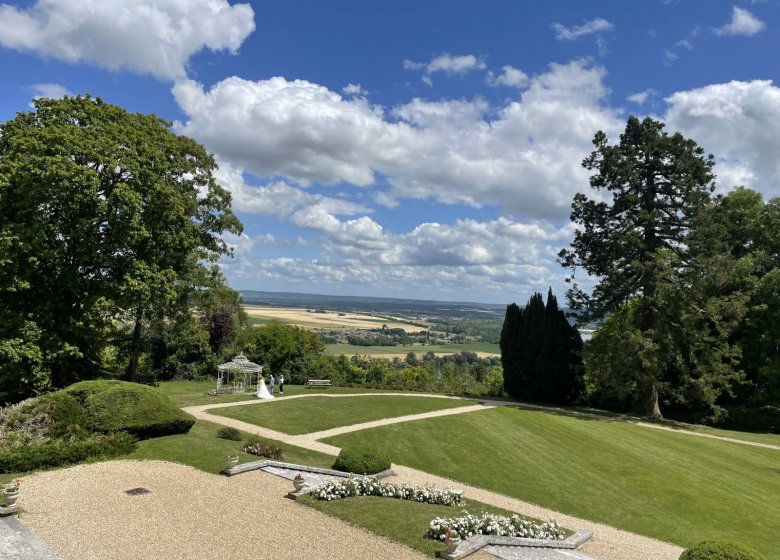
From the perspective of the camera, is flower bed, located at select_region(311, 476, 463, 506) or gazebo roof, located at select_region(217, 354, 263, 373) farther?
gazebo roof, located at select_region(217, 354, 263, 373)

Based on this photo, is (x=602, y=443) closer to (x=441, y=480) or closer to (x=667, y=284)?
(x=441, y=480)

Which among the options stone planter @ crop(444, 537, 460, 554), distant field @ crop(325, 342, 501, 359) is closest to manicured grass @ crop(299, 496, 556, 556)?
stone planter @ crop(444, 537, 460, 554)

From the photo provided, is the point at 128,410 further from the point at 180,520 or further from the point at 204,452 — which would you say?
the point at 180,520

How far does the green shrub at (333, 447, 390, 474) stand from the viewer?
14211mm

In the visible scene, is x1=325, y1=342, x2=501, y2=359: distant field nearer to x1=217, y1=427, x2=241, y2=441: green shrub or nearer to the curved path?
the curved path

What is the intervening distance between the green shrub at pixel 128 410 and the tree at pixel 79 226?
470 centimetres

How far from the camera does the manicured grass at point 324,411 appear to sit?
2084 centimetres

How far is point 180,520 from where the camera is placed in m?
9.59

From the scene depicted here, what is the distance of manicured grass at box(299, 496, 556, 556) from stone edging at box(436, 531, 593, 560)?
1.12ft

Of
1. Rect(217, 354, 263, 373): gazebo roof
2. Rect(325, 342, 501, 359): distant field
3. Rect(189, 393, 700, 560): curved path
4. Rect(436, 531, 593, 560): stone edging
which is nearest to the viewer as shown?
Rect(436, 531, 593, 560): stone edging

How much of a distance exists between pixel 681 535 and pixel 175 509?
11858 millimetres

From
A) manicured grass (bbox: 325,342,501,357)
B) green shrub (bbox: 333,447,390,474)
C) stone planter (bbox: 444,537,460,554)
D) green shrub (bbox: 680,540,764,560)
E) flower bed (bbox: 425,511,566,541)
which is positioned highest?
green shrub (bbox: 680,540,764,560)

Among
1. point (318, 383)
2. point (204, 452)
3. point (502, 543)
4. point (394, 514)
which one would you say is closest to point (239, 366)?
point (318, 383)

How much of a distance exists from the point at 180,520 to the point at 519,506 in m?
8.57
